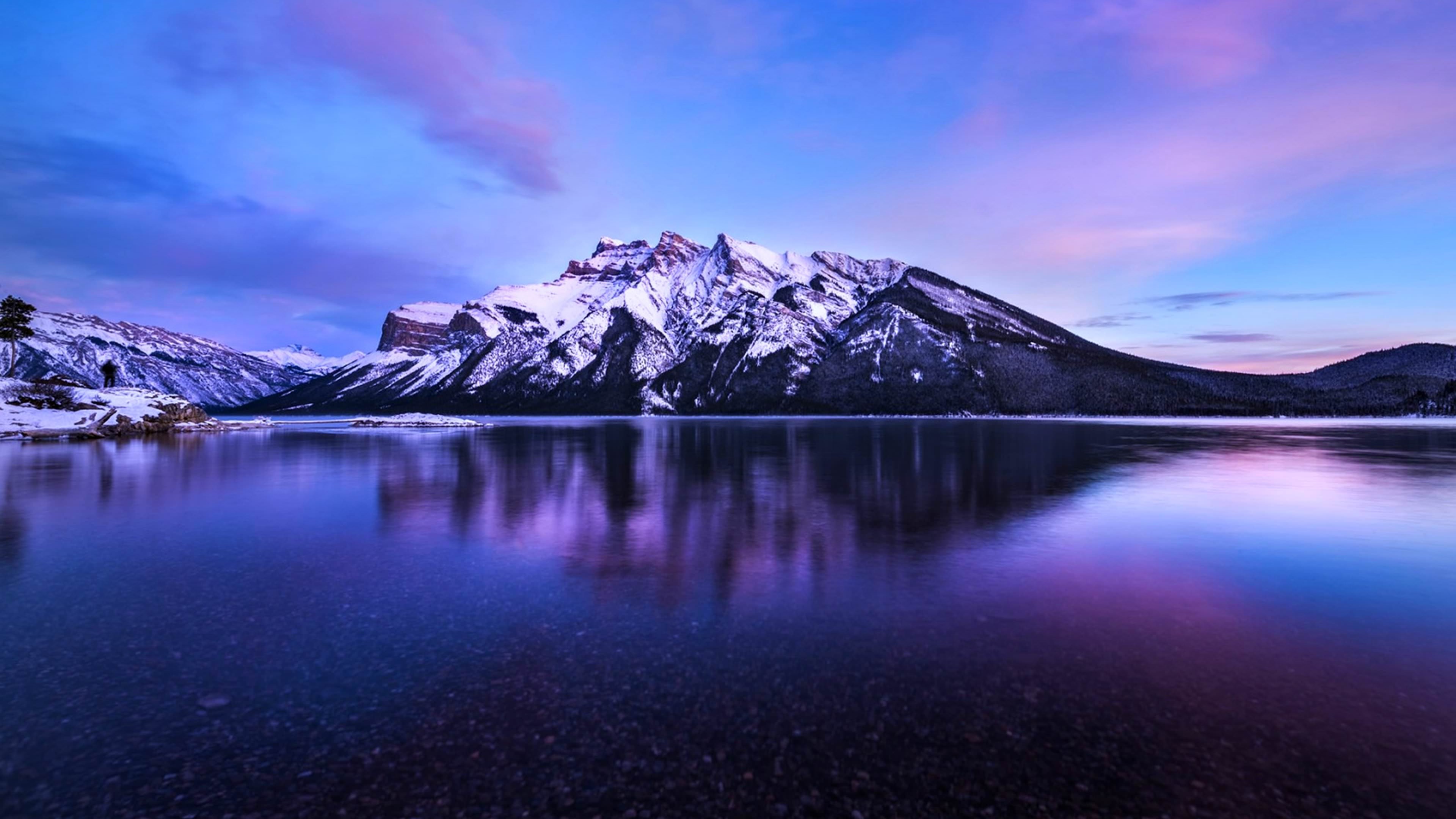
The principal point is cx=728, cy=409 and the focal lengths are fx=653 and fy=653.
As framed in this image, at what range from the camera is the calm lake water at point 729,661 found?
9625 mm

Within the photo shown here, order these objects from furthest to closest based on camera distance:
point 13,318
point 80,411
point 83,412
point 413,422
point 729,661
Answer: point 413,422 < point 13,318 < point 80,411 < point 83,412 < point 729,661

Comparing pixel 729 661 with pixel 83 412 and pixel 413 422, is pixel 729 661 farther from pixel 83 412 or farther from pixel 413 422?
pixel 413 422

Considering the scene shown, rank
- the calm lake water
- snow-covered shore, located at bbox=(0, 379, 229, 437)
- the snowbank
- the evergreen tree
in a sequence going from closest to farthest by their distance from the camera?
the calm lake water → snow-covered shore, located at bbox=(0, 379, 229, 437) → the evergreen tree → the snowbank

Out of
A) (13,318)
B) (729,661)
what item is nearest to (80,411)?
(13,318)

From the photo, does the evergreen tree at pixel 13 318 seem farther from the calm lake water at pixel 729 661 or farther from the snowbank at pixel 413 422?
the calm lake water at pixel 729 661

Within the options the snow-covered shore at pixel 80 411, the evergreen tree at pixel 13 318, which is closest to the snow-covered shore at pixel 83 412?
the snow-covered shore at pixel 80 411

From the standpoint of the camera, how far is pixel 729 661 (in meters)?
14.2

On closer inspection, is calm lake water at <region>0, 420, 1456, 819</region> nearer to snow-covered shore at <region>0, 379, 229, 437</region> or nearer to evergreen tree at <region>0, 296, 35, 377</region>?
snow-covered shore at <region>0, 379, 229, 437</region>

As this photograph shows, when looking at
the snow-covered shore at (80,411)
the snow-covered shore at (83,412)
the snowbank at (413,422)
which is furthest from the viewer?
the snowbank at (413,422)

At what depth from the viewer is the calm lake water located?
9625 millimetres

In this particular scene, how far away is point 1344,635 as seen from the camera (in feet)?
51.8

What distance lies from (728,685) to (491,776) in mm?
4732

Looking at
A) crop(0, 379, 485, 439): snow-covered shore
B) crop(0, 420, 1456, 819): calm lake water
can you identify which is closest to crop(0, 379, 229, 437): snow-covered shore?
crop(0, 379, 485, 439): snow-covered shore

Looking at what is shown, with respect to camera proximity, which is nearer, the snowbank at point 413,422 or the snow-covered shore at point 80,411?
the snow-covered shore at point 80,411
